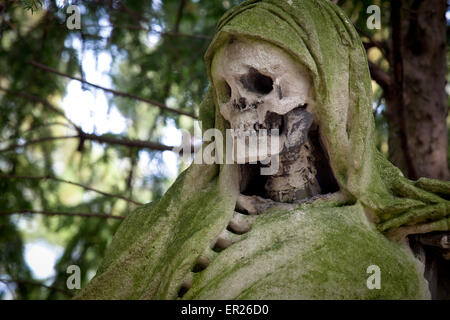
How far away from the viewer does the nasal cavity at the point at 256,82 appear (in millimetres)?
2713

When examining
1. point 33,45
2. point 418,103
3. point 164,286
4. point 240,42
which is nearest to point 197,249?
point 164,286

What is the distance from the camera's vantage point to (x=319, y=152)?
292cm

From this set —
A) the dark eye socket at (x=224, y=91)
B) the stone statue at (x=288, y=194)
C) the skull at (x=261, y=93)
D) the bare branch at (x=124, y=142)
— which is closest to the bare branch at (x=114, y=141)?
the bare branch at (x=124, y=142)

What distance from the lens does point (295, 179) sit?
9.32 feet

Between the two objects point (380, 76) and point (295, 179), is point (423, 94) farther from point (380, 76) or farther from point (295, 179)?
point (295, 179)

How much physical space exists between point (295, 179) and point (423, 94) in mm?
1898

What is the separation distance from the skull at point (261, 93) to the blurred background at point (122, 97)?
4.51 ft

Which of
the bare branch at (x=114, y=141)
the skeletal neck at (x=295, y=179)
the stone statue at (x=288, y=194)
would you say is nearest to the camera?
the stone statue at (x=288, y=194)

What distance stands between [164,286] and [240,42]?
1.15m

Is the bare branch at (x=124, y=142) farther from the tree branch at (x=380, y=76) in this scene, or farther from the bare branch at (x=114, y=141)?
the tree branch at (x=380, y=76)

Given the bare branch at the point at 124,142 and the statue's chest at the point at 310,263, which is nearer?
the statue's chest at the point at 310,263

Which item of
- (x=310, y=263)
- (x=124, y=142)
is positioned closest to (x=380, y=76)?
(x=124, y=142)

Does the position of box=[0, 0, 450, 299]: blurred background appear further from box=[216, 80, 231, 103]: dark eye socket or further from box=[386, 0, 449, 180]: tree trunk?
box=[216, 80, 231, 103]: dark eye socket

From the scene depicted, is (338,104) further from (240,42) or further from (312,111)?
(240,42)
